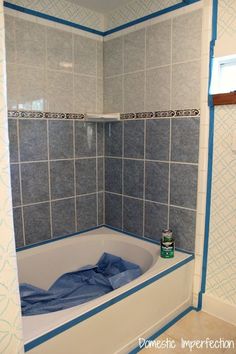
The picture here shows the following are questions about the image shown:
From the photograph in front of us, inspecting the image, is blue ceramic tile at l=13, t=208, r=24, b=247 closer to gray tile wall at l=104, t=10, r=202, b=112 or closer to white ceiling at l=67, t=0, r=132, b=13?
gray tile wall at l=104, t=10, r=202, b=112

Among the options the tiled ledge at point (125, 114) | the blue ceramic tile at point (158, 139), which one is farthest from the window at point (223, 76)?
the blue ceramic tile at point (158, 139)

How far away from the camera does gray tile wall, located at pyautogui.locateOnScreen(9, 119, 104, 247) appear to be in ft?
6.24

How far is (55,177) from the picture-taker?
6.86 ft

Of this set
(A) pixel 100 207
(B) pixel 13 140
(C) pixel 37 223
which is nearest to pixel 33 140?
(B) pixel 13 140

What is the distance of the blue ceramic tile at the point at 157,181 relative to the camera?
1992mm

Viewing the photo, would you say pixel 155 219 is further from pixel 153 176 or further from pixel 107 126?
pixel 107 126

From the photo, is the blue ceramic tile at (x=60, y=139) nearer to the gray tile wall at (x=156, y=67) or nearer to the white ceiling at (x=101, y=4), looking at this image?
the gray tile wall at (x=156, y=67)

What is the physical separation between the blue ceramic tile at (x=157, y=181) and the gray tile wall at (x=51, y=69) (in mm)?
696

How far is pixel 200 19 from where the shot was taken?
171cm

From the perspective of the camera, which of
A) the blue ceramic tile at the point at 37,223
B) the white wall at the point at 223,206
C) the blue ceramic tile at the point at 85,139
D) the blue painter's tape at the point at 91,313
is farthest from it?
the blue ceramic tile at the point at 85,139

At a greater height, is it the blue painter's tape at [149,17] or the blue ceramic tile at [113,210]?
the blue painter's tape at [149,17]

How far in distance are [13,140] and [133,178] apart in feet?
2.96

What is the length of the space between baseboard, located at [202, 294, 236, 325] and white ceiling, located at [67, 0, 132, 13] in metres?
2.13

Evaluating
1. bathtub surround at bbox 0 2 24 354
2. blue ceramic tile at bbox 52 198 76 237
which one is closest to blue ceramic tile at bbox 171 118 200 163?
blue ceramic tile at bbox 52 198 76 237
